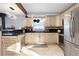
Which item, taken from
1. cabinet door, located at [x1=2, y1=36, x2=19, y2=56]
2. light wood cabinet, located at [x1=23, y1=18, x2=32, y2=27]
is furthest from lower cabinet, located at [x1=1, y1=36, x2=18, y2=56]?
light wood cabinet, located at [x1=23, y1=18, x2=32, y2=27]

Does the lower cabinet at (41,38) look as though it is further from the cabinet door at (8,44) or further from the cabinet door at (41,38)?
the cabinet door at (8,44)

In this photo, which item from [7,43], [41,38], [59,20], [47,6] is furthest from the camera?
[41,38]

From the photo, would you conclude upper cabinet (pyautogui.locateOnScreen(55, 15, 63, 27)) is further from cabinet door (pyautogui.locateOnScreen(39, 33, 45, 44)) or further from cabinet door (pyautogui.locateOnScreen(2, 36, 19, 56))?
cabinet door (pyautogui.locateOnScreen(2, 36, 19, 56))

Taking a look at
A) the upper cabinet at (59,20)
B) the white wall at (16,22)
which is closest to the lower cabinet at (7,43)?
the upper cabinet at (59,20)

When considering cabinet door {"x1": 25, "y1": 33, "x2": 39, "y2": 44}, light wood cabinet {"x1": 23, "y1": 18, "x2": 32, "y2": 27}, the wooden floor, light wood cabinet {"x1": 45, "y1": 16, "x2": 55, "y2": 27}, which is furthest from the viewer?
light wood cabinet {"x1": 23, "y1": 18, "x2": 32, "y2": 27}

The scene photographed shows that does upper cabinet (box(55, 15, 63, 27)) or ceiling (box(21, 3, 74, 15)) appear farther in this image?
upper cabinet (box(55, 15, 63, 27))

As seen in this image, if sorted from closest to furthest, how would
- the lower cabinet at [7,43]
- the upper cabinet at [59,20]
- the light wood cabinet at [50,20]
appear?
the lower cabinet at [7,43] → the upper cabinet at [59,20] → the light wood cabinet at [50,20]

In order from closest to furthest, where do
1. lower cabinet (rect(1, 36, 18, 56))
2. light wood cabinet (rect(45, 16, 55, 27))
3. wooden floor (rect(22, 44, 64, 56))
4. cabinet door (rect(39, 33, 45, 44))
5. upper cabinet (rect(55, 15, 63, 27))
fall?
lower cabinet (rect(1, 36, 18, 56))
wooden floor (rect(22, 44, 64, 56))
upper cabinet (rect(55, 15, 63, 27))
cabinet door (rect(39, 33, 45, 44))
light wood cabinet (rect(45, 16, 55, 27))

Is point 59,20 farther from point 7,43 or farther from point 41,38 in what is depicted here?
point 7,43

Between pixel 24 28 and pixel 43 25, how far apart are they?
3.91 feet

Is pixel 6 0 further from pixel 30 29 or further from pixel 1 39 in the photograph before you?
pixel 30 29

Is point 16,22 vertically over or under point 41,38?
over

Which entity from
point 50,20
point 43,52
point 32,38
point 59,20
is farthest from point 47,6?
point 32,38

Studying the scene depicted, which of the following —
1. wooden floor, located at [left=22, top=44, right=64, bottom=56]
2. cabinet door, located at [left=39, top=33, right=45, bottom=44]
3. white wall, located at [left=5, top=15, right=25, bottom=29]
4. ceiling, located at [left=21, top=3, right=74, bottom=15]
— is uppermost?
ceiling, located at [left=21, top=3, right=74, bottom=15]
